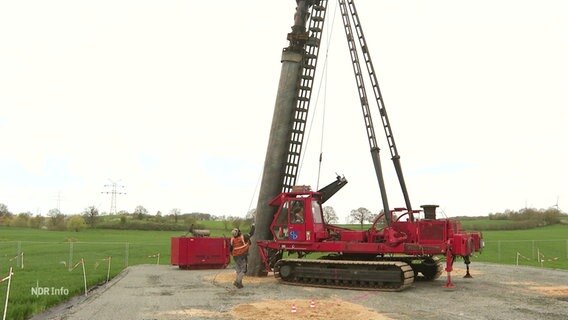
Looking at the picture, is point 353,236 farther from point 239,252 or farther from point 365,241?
A: point 239,252

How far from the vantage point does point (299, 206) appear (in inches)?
700

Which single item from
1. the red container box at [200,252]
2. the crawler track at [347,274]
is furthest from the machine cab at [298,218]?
the red container box at [200,252]

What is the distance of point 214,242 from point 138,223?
2856 inches

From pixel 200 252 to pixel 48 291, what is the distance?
987cm

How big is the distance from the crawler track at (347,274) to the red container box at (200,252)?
22.3 ft

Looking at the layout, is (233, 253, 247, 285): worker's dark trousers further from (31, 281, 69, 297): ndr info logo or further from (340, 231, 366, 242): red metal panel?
(31, 281, 69, 297): ndr info logo

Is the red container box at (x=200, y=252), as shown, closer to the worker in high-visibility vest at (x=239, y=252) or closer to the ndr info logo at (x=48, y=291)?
the worker in high-visibility vest at (x=239, y=252)

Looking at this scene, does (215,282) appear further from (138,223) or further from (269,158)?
(138,223)

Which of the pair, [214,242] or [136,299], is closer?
[136,299]

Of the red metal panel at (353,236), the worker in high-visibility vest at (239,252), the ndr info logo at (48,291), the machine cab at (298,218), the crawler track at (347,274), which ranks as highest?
the machine cab at (298,218)

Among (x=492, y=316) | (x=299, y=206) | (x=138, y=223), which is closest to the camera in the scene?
(x=492, y=316)

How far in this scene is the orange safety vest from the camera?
16644 mm

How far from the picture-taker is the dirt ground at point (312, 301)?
1105 centimetres

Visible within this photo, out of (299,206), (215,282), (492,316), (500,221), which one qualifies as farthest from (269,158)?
(500,221)
